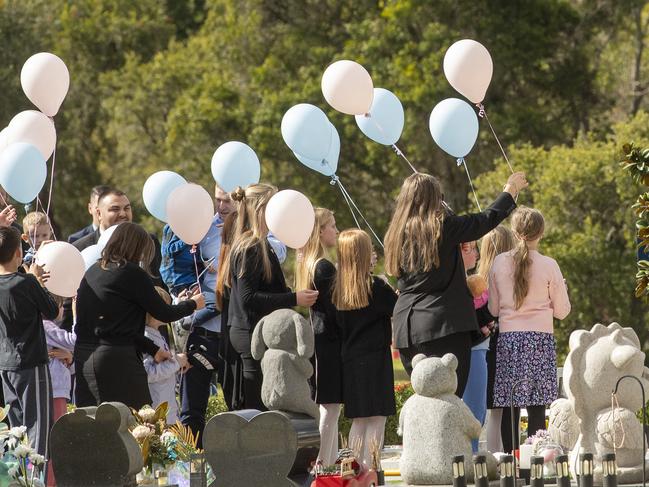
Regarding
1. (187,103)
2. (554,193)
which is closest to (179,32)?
(187,103)

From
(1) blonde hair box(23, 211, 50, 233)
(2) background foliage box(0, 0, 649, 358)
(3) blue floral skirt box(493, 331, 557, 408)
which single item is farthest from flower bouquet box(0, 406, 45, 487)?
(2) background foliage box(0, 0, 649, 358)

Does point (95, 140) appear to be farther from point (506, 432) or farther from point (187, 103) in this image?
point (506, 432)

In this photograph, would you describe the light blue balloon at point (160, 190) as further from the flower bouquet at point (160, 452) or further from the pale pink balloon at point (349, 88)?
the flower bouquet at point (160, 452)

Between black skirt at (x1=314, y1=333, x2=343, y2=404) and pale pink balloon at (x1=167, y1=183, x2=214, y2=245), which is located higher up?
pale pink balloon at (x1=167, y1=183, x2=214, y2=245)

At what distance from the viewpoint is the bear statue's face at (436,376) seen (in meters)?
7.05

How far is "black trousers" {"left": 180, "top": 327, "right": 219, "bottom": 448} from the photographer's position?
29.2 ft

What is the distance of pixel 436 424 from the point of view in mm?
7016

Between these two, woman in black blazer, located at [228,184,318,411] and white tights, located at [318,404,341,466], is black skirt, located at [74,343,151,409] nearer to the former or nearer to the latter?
woman in black blazer, located at [228,184,318,411]

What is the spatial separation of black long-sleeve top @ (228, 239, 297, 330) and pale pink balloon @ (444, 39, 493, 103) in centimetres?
212

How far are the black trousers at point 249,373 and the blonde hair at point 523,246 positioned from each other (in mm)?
1731

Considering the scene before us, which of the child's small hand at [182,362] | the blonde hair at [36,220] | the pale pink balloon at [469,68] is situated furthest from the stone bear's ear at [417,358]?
the blonde hair at [36,220]

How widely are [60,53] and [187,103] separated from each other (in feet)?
23.2

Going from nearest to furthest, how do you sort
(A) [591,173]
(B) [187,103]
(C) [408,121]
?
(A) [591,173] → (C) [408,121] → (B) [187,103]

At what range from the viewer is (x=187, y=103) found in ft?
85.4
